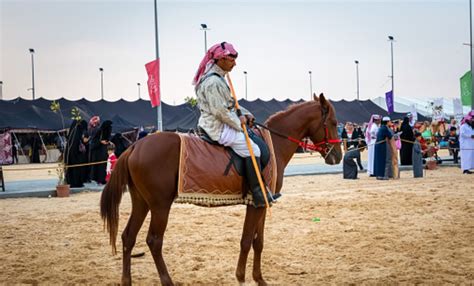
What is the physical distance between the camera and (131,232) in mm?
5039

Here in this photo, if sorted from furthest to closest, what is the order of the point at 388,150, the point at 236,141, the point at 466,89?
the point at 466,89 < the point at 388,150 < the point at 236,141

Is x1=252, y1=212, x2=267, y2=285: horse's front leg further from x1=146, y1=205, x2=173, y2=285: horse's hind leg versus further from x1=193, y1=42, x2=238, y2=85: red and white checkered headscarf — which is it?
x1=193, y1=42, x2=238, y2=85: red and white checkered headscarf

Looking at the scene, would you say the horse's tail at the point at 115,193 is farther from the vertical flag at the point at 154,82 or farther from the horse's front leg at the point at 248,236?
the vertical flag at the point at 154,82

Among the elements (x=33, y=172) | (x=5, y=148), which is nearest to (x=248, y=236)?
(x=33, y=172)

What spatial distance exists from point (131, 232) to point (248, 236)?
50.6 inches

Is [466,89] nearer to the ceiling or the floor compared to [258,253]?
nearer to the ceiling

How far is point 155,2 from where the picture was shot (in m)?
20.8

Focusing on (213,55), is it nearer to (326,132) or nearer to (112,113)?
(326,132)

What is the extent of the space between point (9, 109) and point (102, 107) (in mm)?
5835

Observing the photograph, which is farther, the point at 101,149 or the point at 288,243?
the point at 101,149

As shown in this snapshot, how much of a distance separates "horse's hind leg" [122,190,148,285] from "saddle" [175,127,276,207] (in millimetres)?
467

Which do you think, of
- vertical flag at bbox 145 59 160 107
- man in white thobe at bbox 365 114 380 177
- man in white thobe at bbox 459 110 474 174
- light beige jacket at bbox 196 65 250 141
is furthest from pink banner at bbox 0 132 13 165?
light beige jacket at bbox 196 65 250 141

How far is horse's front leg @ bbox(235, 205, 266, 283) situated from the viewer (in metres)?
4.88

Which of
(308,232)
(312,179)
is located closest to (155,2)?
(312,179)
